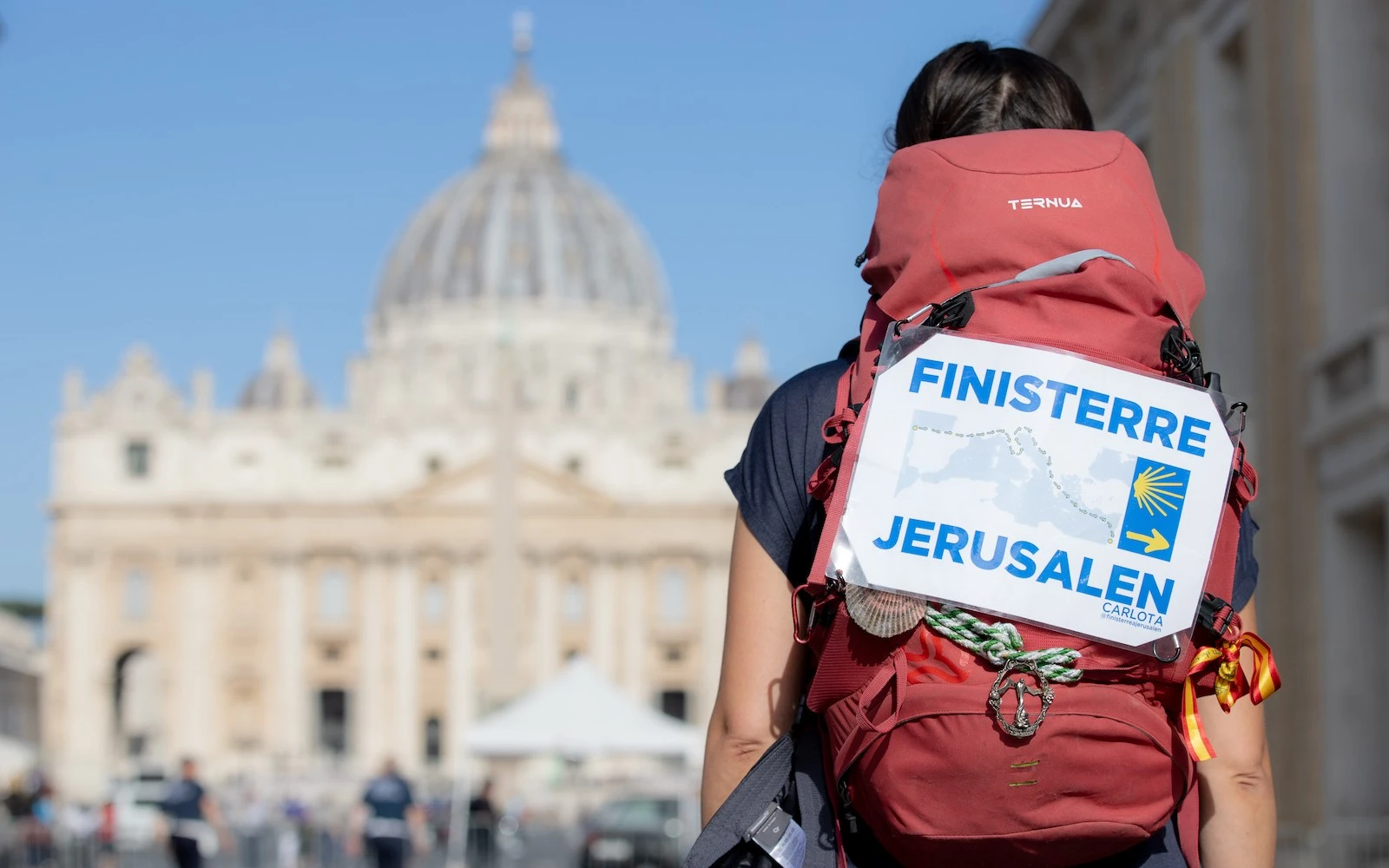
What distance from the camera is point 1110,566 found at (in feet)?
6.79

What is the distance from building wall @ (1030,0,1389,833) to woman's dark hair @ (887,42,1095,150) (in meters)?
8.66

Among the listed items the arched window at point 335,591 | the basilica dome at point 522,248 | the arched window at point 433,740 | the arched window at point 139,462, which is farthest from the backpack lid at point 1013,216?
the basilica dome at point 522,248

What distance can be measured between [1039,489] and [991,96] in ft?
1.94

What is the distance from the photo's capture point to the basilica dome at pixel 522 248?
359 feet

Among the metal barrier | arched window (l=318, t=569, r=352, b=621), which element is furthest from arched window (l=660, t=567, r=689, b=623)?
the metal barrier

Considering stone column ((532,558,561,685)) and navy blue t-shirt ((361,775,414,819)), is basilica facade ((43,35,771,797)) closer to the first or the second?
stone column ((532,558,561,685))

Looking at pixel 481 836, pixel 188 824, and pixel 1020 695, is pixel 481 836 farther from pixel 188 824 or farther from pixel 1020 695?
pixel 1020 695

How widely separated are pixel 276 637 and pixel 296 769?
35.1ft

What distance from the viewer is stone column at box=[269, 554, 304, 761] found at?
263 ft

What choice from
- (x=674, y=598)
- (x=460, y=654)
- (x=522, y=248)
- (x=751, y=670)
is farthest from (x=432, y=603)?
(x=751, y=670)

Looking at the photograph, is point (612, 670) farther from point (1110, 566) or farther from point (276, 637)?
point (1110, 566)

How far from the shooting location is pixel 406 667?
81.3 meters

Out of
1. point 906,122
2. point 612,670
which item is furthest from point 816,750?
point 612,670

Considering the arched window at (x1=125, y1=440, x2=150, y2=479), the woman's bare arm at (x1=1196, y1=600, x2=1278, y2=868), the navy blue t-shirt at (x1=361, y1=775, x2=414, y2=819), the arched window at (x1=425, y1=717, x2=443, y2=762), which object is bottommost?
the arched window at (x1=425, y1=717, x2=443, y2=762)
